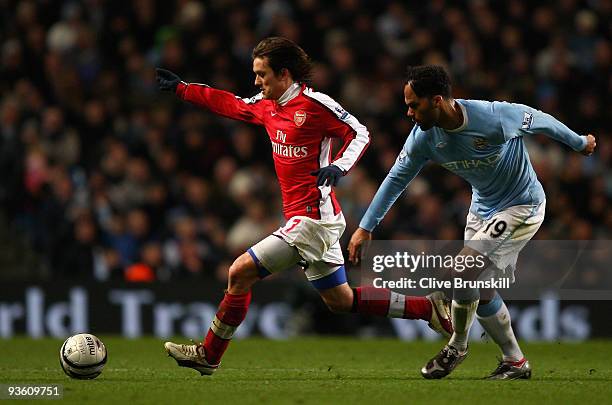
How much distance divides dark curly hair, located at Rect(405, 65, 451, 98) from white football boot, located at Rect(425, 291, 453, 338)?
4.81 feet

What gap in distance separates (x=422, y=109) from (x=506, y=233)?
0.99m

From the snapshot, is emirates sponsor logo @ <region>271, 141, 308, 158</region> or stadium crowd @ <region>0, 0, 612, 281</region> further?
stadium crowd @ <region>0, 0, 612, 281</region>

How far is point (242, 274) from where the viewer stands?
24.4 ft

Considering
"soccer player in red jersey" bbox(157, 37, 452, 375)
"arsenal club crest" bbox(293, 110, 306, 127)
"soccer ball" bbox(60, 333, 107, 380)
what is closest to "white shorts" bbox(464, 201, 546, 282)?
"soccer player in red jersey" bbox(157, 37, 452, 375)

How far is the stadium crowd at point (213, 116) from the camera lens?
42.9ft

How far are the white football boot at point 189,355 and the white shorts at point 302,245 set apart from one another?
73 centimetres

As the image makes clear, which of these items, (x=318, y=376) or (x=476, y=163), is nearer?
(x=476, y=163)

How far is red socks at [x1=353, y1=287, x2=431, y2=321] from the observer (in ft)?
26.0

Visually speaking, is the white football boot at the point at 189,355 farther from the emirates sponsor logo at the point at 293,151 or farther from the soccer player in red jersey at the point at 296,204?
the emirates sponsor logo at the point at 293,151

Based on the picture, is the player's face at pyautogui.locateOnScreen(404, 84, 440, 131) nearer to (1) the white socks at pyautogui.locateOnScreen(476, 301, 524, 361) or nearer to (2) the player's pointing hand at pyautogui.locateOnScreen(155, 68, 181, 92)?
(1) the white socks at pyautogui.locateOnScreen(476, 301, 524, 361)

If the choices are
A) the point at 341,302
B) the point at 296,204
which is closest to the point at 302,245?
the point at 296,204

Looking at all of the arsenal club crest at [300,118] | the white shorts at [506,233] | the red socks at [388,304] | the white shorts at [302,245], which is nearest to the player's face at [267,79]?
the arsenal club crest at [300,118]

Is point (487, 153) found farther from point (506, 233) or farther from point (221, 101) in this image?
point (221, 101)

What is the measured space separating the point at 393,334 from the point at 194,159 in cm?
326
